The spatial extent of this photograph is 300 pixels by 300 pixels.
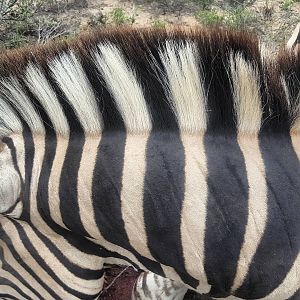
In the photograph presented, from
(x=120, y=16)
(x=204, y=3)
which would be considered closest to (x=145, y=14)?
(x=120, y=16)

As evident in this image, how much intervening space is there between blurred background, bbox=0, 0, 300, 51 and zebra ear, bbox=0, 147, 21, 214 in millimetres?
3128

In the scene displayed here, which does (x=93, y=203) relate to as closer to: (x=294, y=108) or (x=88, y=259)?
(x=88, y=259)

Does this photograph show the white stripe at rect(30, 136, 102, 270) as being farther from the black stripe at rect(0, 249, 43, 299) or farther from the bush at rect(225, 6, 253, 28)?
the bush at rect(225, 6, 253, 28)

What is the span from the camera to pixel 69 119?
5.19 feet

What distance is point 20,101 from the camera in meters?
1.58

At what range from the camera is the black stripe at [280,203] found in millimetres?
1543

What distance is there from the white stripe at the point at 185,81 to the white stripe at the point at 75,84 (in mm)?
225

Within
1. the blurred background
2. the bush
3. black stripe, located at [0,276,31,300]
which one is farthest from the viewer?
the bush

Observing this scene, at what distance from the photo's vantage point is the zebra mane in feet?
4.97

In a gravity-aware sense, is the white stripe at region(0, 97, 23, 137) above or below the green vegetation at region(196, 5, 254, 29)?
below

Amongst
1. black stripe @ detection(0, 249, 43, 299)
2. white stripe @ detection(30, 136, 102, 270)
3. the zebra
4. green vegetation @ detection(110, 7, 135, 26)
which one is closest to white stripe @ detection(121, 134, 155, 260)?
the zebra

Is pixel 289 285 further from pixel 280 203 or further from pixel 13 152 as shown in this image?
pixel 13 152

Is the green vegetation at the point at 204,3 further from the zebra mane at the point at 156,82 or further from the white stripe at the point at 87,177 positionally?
the white stripe at the point at 87,177

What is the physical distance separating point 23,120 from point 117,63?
33 centimetres
